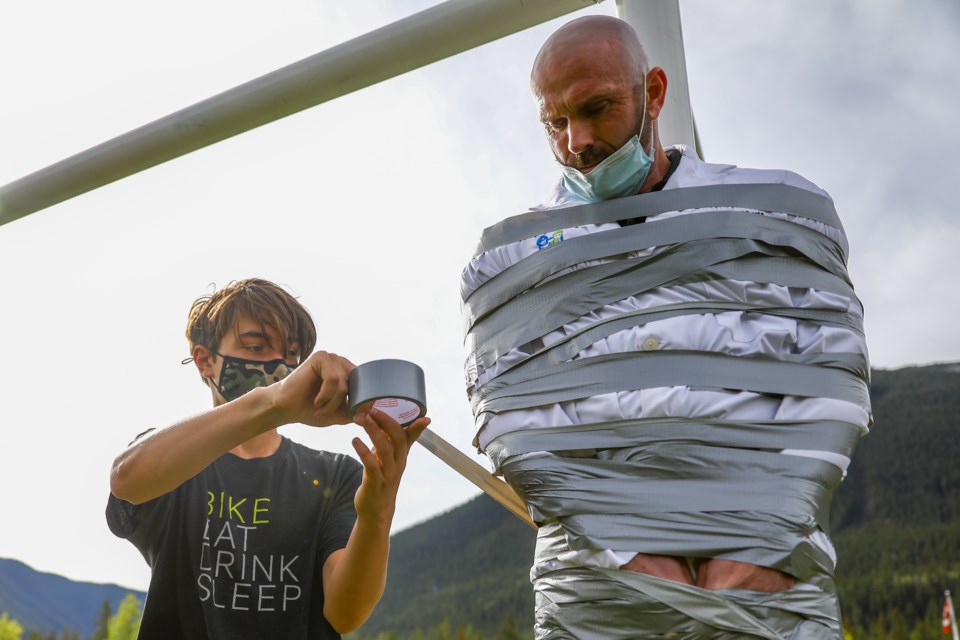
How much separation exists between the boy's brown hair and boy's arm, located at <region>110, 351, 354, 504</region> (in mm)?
477

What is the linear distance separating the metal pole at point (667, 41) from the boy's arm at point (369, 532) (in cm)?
137

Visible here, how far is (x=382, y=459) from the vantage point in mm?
1949

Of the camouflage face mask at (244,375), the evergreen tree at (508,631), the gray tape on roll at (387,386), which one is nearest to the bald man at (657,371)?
the gray tape on roll at (387,386)

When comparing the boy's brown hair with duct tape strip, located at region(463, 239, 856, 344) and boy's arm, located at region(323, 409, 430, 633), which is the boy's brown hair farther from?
duct tape strip, located at region(463, 239, 856, 344)

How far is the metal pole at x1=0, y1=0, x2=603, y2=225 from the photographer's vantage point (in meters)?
3.06

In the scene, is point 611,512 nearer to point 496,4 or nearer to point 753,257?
point 753,257

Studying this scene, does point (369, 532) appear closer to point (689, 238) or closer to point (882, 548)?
point (689, 238)

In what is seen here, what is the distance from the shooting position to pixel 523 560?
66.9 meters

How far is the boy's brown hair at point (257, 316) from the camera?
8.48ft

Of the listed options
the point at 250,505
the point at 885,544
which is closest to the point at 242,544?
the point at 250,505

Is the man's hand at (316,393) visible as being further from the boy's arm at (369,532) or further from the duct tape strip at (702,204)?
the duct tape strip at (702,204)

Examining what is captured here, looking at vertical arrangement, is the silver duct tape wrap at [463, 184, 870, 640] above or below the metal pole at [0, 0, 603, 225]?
below

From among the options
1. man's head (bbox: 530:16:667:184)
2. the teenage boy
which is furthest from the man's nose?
the teenage boy

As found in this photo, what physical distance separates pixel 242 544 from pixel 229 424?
0.60 meters
